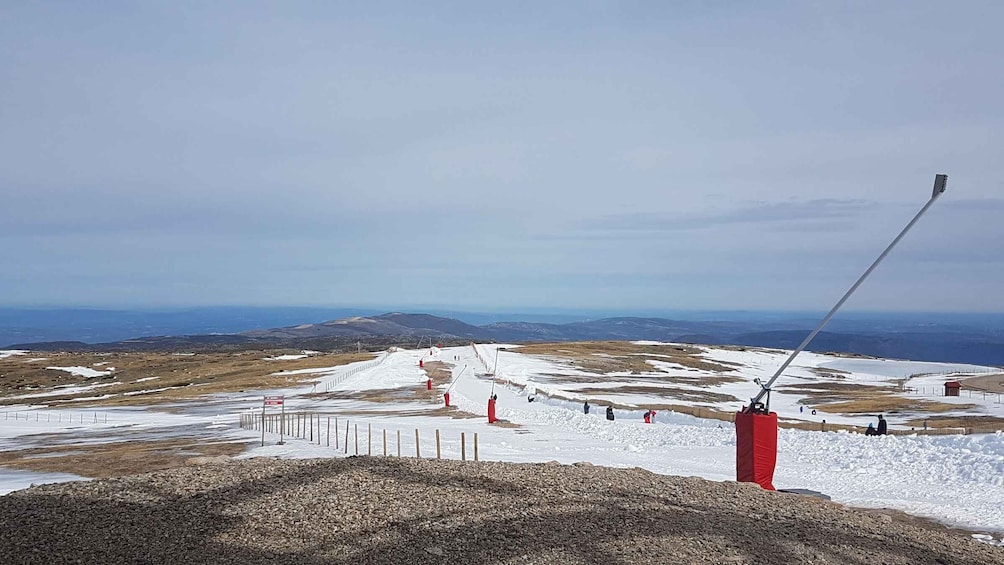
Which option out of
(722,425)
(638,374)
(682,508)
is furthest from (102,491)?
(638,374)

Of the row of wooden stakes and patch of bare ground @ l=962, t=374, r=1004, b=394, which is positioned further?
patch of bare ground @ l=962, t=374, r=1004, b=394

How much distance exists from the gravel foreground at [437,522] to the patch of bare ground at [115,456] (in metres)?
9.32

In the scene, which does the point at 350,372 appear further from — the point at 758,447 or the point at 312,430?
the point at 758,447

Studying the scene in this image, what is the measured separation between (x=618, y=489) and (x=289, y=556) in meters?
7.16

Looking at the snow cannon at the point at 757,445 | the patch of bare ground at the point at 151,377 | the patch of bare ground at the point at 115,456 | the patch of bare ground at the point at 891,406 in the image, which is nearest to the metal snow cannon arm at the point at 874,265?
the snow cannon at the point at 757,445

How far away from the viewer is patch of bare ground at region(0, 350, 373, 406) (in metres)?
71.5

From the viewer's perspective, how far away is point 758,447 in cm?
1903

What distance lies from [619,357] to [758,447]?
318 feet

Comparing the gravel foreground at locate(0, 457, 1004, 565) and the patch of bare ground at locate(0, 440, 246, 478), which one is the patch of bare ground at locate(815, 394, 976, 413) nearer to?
the patch of bare ground at locate(0, 440, 246, 478)

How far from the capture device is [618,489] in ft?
52.1

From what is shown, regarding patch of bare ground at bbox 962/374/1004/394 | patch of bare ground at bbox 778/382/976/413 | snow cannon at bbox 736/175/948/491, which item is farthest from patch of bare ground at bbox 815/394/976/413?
snow cannon at bbox 736/175/948/491

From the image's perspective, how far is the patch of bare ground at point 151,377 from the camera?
71500mm

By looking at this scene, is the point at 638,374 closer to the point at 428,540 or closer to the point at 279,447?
the point at 279,447

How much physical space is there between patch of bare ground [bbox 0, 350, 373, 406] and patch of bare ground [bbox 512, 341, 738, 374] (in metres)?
28.7
